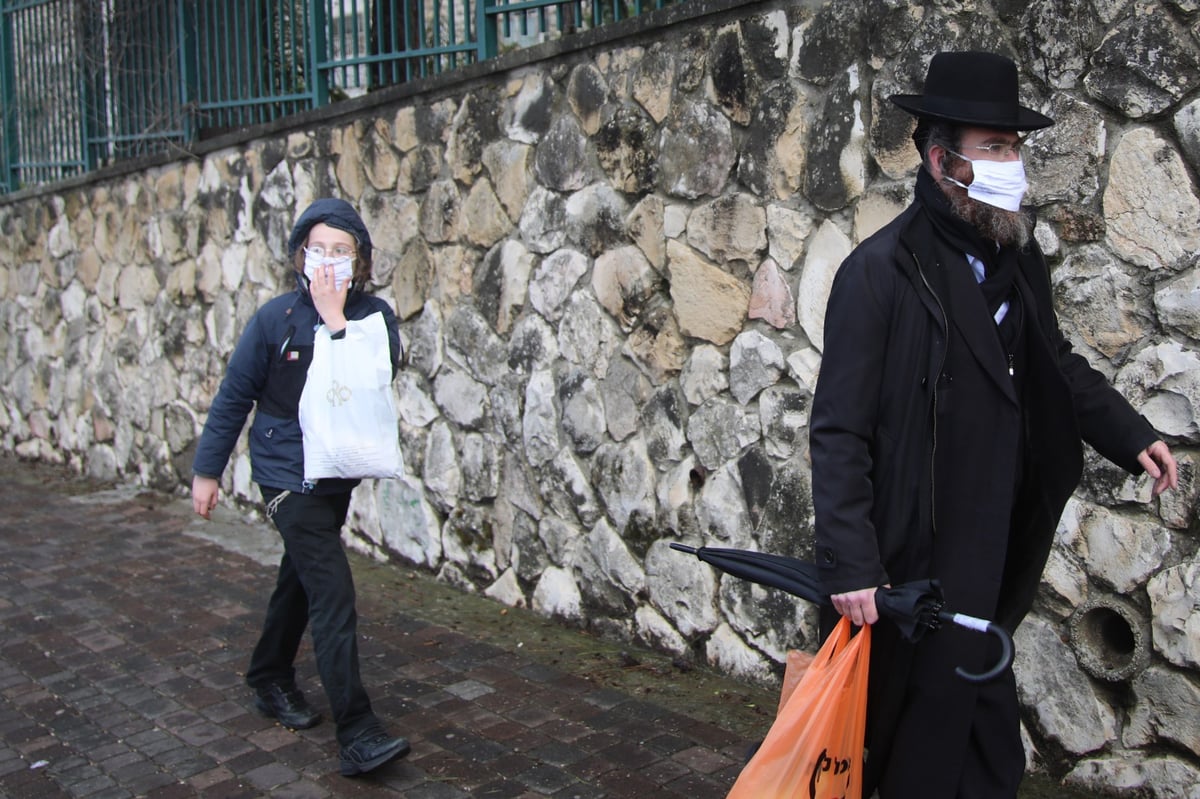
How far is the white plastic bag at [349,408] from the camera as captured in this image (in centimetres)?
422

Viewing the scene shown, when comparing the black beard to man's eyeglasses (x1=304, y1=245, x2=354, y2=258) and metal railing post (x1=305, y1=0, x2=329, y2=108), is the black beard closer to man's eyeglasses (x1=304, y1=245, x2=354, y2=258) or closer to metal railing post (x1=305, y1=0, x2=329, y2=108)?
man's eyeglasses (x1=304, y1=245, x2=354, y2=258)

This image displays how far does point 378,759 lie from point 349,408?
1125 mm

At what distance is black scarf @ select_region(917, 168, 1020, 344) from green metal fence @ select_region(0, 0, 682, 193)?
2665 mm

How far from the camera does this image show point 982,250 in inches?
115

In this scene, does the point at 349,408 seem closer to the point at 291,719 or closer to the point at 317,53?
the point at 291,719

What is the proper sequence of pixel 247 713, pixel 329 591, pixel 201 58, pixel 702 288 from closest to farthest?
pixel 329 591, pixel 247 713, pixel 702 288, pixel 201 58

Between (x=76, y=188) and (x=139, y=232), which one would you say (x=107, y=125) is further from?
(x=139, y=232)

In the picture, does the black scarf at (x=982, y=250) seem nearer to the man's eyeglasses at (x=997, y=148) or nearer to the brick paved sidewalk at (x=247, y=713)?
the man's eyeglasses at (x=997, y=148)

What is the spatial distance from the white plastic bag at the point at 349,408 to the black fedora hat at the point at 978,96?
2119mm

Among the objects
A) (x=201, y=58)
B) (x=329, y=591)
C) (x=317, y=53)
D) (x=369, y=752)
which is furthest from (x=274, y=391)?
(x=201, y=58)

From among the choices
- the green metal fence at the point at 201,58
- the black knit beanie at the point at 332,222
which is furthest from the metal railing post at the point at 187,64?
the black knit beanie at the point at 332,222

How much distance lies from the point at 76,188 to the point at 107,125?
0.51m

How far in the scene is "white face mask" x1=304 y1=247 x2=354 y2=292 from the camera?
14.2 feet

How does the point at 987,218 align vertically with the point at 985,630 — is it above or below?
above
